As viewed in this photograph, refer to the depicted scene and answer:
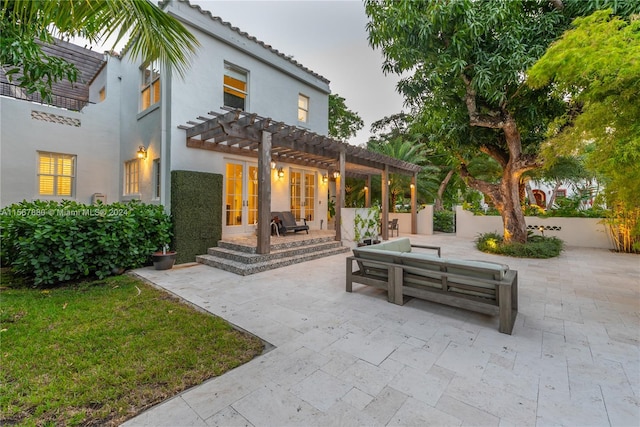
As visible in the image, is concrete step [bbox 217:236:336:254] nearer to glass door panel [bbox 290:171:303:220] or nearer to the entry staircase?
the entry staircase

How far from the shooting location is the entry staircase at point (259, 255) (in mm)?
6305

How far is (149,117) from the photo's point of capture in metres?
7.85

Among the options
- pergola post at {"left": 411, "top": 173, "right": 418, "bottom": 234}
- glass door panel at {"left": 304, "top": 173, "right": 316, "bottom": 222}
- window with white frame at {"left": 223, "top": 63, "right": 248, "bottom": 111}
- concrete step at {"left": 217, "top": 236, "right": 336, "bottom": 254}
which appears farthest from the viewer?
pergola post at {"left": 411, "top": 173, "right": 418, "bottom": 234}

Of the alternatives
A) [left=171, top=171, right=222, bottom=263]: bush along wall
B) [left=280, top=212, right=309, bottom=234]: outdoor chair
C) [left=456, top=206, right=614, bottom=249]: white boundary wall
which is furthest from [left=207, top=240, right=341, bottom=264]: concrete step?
[left=456, top=206, right=614, bottom=249]: white boundary wall

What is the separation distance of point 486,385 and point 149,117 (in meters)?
9.66

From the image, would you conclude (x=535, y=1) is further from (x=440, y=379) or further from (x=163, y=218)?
(x=163, y=218)

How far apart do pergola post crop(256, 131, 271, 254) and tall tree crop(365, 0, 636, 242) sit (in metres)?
4.32

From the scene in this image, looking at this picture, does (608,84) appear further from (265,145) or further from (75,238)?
(75,238)

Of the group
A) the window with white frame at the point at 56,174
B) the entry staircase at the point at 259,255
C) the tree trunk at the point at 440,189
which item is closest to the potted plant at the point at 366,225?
the entry staircase at the point at 259,255

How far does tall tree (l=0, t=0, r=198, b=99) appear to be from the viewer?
2.47 meters

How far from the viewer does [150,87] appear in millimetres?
8055

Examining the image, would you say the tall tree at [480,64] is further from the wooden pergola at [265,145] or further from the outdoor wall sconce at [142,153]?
the outdoor wall sconce at [142,153]

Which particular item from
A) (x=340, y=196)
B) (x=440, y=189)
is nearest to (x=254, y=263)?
(x=340, y=196)

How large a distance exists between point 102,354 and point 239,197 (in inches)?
252
